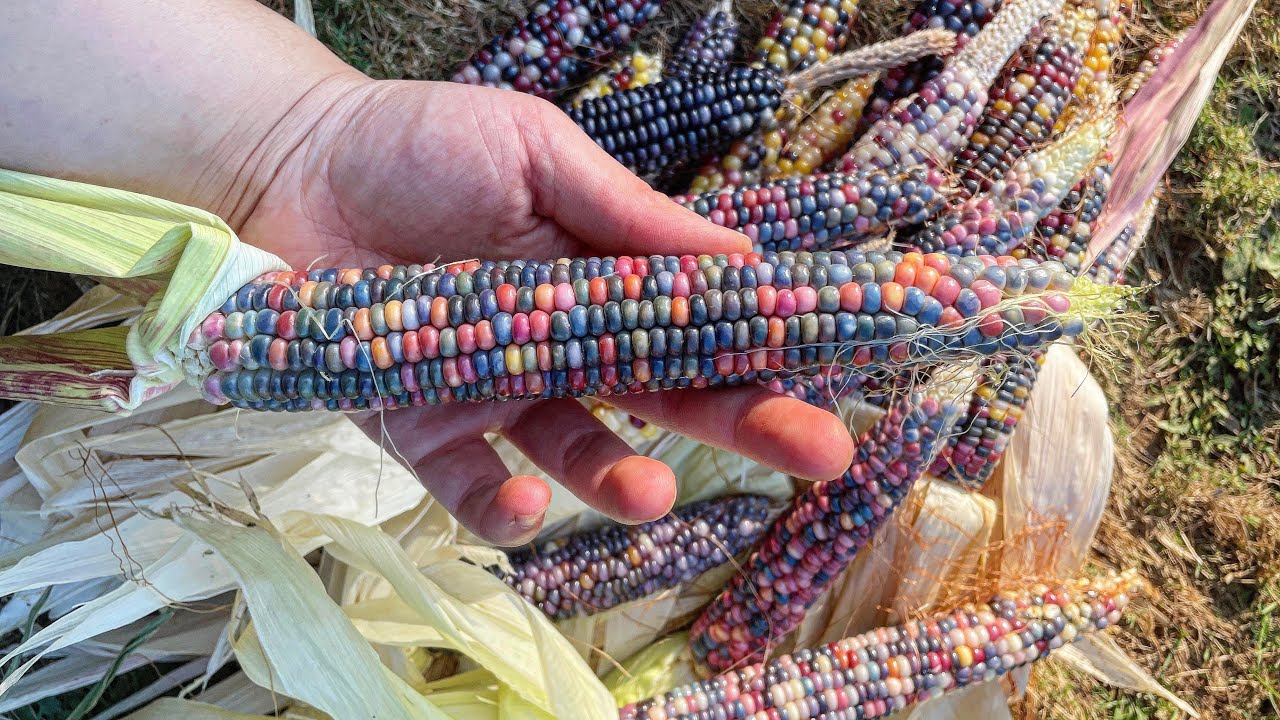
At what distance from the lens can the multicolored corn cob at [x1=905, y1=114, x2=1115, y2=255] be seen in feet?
9.14

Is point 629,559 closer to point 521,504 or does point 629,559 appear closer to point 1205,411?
point 521,504

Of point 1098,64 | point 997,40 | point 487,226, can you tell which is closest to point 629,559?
point 487,226

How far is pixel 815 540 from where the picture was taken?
2801mm

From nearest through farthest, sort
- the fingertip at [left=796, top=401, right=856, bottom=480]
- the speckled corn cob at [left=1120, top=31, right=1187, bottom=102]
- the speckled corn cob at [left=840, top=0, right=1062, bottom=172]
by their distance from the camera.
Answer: the fingertip at [left=796, top=401, right=856, bottom=480]
the speckled corn cob at [left=840, top=0, right=1062, bottom=172]
the speckled corn cob at [left=1120, top=31, right=1187, bottom=102]

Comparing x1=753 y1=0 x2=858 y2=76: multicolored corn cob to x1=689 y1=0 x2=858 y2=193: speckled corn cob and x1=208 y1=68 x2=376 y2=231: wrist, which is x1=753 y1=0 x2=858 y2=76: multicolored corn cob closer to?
x1=689 y1=0 x2=858 y2=193: speckled corn cob

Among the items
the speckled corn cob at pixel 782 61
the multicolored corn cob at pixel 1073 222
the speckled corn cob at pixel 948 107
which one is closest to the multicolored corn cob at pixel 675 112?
the speckled corn cob at pixel 782 61

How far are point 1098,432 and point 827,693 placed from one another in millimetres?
1461

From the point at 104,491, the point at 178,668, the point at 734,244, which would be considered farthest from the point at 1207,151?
the point at 178,668

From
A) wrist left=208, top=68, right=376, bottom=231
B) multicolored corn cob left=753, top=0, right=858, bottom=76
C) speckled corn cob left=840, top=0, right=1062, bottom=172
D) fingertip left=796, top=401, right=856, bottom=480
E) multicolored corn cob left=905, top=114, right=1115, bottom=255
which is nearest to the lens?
fingertip left=796, top=401, right=856, bottom=480

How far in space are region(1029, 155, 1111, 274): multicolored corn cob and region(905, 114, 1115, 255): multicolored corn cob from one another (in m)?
0.06

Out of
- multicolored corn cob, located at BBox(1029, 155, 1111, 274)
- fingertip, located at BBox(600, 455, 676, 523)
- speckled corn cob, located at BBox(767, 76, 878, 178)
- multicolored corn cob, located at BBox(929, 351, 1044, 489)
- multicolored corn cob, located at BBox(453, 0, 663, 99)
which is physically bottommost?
multicolored corn cob, located at BBox(929, 351, 1044, 489)

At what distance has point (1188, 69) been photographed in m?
3.29

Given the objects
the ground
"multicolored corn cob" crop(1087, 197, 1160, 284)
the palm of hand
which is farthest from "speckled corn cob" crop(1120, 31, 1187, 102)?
the palm of hand

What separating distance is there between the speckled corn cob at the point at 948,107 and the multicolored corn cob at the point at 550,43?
3.45 ft
